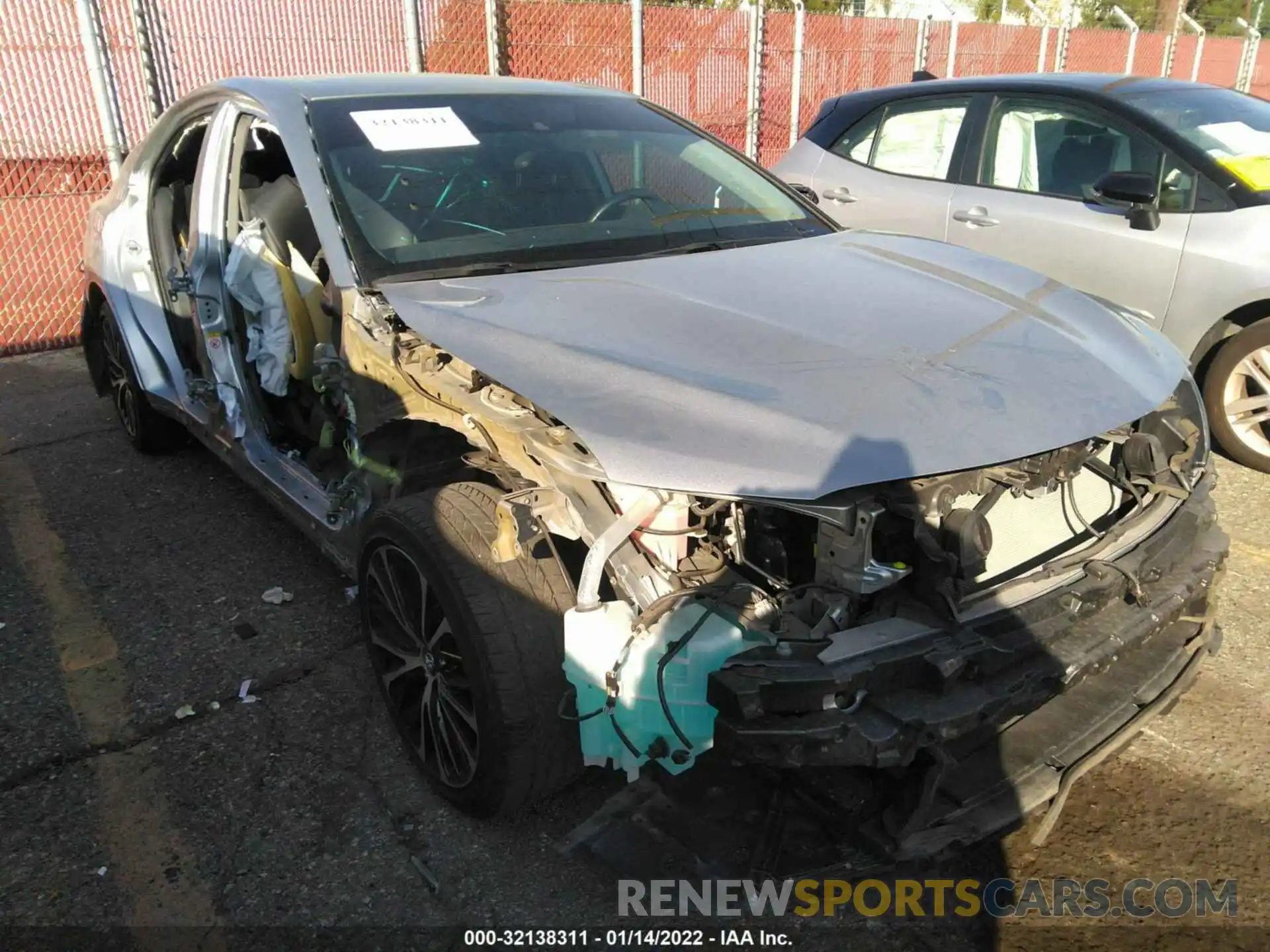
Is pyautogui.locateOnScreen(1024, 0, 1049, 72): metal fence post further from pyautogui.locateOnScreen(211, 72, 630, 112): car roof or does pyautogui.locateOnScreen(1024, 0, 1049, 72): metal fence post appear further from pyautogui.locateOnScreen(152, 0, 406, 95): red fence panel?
Result: pyautogui.locateOnScreen(211, 72, 630, 112): car roof

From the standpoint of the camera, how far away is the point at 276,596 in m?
3.56

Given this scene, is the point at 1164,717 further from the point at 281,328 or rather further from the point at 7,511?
the point at 7,511

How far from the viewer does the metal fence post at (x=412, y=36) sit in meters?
8.42

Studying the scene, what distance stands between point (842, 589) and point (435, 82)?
2423mm

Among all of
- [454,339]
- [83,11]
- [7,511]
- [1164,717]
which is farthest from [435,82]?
[83,11]

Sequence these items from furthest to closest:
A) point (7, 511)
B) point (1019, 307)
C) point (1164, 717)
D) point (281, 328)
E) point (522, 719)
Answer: point (7, 511)
point (281, 328)
point (1164, 717)
point (1019, 307)
point (522, 719)

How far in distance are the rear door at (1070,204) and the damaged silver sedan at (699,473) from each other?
1842mm

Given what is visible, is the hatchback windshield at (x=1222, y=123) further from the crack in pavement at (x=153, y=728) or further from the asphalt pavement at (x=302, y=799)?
the crack in pavement at (x=153, y=728)

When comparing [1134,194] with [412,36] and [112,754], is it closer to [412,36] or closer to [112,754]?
[112,754]

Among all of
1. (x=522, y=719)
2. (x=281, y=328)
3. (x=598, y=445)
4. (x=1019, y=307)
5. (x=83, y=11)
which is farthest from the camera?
(x=83, y=11)

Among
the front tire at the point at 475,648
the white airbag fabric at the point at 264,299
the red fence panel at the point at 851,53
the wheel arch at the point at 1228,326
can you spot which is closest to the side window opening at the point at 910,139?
the wheel arch at the point at 1228,326

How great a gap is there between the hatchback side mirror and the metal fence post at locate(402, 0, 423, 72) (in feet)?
20.4

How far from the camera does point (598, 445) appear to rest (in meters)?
1.90

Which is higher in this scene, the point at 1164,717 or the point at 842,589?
the point at 842,589
